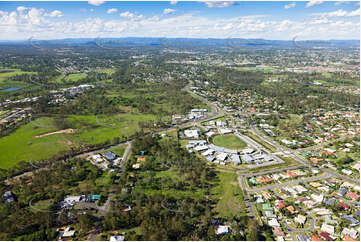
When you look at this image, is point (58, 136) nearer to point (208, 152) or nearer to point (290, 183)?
point (208, 152)

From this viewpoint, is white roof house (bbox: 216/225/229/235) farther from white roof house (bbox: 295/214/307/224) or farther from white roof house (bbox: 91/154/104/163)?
white roof house (bbox: 91/154/104/163)

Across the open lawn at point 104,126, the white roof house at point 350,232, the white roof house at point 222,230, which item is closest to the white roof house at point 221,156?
the white roof house at point 222,230

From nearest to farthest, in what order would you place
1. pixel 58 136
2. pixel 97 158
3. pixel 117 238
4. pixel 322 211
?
pixel 117 238, pixel 322 211, pixel 97 158, pixel 58 136

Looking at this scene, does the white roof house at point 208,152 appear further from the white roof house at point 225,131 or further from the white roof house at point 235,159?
the white roof house at point 225,131

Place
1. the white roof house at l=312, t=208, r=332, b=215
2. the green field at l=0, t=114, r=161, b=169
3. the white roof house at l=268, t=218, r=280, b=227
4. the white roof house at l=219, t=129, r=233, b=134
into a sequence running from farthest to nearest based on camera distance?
the white roof house at l=219, t=129, r=233, b=134
the green field at l=0, t=114, r=161, b=169
the white roof house at l=312, t=208, r=332, b=215
the white roof house at l=268, t=218, r=280, b=227

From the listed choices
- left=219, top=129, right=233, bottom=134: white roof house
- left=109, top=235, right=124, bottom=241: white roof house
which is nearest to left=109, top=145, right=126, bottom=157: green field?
left=109, top=235, right=124, bottom=241: white roof house

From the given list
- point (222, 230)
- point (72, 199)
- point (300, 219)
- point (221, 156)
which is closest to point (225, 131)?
point (221, 156)

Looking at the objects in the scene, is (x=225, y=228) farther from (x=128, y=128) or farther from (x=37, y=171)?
(x=128, y=128)
